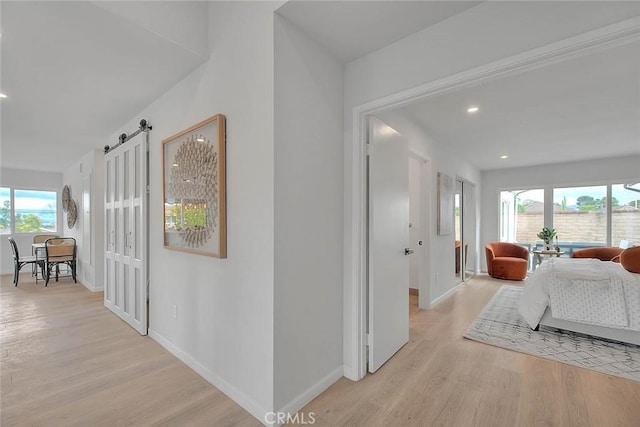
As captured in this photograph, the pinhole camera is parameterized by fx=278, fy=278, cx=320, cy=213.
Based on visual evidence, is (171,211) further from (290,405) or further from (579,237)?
(579,237)

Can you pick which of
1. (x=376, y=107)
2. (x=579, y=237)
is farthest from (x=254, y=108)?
(x=579, y=237)

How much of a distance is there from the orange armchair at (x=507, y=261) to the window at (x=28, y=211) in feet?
34.6

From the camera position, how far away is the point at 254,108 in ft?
5.94

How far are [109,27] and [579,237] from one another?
26.9 ft

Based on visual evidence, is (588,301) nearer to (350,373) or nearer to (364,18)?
(350,373)

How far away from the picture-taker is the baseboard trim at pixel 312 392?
1754 millimetres

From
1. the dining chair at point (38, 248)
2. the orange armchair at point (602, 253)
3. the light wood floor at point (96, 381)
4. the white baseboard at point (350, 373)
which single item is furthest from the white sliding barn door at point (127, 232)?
the orange armchair at point (602, 253)

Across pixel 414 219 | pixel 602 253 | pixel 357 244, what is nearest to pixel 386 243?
pixel 357 244

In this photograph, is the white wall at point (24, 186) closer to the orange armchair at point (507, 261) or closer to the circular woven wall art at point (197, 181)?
the circular woven wall art at point (197, 181)

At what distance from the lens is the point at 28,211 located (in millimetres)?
6793

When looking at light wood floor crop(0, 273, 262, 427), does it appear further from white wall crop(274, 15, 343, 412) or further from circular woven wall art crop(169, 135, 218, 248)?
circular woven wall art crop(169, 135, 218, 248)

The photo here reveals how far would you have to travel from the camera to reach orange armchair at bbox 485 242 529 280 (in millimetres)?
5676

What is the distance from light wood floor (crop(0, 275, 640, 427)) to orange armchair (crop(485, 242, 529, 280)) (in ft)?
11.9

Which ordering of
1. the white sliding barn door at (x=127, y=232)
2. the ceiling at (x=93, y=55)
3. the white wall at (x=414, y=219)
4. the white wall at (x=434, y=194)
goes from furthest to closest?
the white wall at (x=414, y=219)
the white wall at (x=434, y=194)
the white sliding barn door at (x=127, y=232)
the ceiling at (x=93, y=55)
